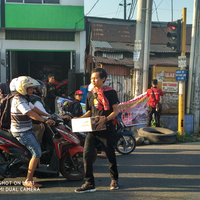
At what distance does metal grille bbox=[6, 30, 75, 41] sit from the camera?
15805 millimetres

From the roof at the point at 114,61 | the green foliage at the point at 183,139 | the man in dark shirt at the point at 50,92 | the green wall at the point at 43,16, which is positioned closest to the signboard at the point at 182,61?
the green foliage at the point at 183,139

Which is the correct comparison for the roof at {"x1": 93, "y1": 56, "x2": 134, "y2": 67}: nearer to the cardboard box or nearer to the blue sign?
the blue sign

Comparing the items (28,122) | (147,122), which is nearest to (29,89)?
(28,122)

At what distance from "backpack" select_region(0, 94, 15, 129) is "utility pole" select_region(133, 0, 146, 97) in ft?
A: 19.8

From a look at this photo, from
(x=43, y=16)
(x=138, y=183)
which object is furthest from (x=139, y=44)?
(x=43, y=16)

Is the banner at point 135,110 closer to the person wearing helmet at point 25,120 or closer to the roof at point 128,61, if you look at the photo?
the roof at point 128,61

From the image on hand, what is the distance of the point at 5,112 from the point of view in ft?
14.8

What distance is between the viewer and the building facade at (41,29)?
50.4 feet

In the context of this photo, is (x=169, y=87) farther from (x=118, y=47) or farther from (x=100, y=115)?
(x=100, y=115)

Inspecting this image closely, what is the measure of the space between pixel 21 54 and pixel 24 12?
6.06 m

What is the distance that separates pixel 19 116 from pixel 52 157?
928 millimetres

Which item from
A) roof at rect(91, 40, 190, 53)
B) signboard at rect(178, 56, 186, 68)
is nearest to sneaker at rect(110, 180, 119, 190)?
signboard at rect(178, 56, 186, 68)

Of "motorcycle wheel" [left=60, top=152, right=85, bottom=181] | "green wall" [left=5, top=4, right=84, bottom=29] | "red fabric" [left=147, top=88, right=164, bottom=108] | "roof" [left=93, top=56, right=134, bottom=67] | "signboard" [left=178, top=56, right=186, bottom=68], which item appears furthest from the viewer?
"green wall" [left=5, top=4, right=84, bottom=29]

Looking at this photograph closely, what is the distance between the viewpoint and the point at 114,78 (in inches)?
460
